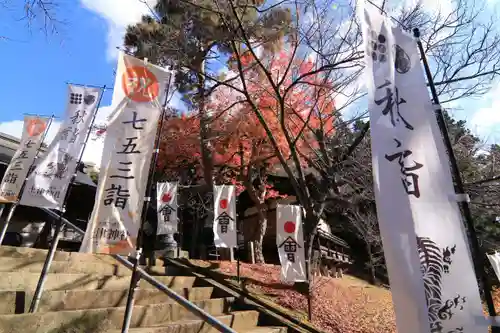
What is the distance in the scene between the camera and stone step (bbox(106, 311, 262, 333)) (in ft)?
15.4

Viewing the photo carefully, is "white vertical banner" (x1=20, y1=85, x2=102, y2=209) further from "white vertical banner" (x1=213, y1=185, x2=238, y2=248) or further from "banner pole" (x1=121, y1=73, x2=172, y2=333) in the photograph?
"white vertical banner" (x1=213, y1=185, x2=238, y2=248)

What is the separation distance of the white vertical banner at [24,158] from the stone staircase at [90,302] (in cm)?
270

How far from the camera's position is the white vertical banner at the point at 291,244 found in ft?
28.7

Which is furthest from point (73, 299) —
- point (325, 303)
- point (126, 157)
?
point (325, 303)

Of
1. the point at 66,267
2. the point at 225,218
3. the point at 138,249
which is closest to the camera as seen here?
the point at 138,249

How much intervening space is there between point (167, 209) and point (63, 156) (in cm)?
523

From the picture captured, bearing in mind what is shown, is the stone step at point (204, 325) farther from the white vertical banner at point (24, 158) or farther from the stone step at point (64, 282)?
the white vertical banner at point (24, 158)

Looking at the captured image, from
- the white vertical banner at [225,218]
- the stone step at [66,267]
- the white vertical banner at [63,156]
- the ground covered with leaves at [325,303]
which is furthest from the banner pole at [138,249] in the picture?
the white vertical banner at [225,218]

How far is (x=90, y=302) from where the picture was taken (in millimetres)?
5043

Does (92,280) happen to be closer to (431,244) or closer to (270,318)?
(270,318)

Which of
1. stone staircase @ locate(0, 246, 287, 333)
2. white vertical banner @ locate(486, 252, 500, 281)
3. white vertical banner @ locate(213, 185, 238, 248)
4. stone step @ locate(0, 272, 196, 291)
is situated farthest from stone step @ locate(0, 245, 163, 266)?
white vertical banner @ locate(486, 252, 500, 281)

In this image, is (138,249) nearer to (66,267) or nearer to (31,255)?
(66,267)

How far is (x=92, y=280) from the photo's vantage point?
5.63 metres

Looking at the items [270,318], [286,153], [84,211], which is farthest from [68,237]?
[270,318]
